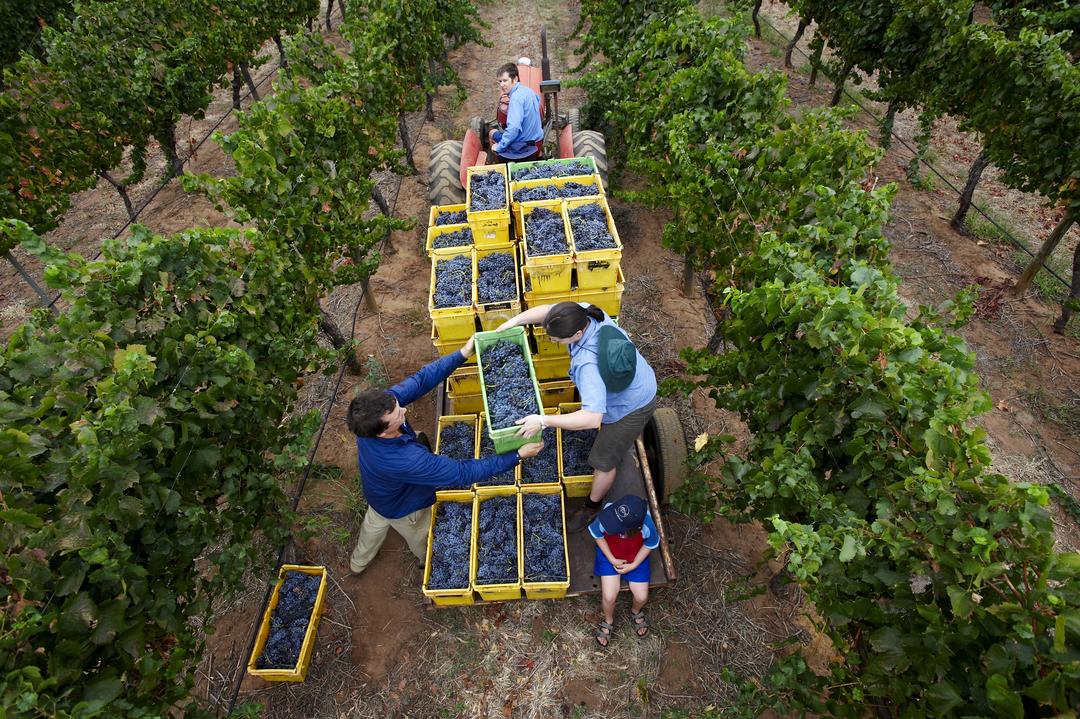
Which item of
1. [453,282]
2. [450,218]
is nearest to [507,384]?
[453,282]

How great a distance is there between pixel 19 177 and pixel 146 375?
21.5ft

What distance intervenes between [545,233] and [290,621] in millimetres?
3895

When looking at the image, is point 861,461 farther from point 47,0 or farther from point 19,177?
point 47,0

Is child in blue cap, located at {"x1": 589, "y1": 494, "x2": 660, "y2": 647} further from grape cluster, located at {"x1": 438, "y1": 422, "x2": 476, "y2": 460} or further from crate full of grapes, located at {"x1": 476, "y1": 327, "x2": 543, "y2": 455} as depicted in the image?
grape cluster, located at {"x1": 438, "y1": 422, "x2": 476, "y2": 460}

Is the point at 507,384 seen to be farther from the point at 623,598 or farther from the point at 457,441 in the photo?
the point at 623,598

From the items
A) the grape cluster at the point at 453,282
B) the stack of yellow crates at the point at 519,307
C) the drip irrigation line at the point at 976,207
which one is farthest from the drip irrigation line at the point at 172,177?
the drip irrigation line at the point at 976,207

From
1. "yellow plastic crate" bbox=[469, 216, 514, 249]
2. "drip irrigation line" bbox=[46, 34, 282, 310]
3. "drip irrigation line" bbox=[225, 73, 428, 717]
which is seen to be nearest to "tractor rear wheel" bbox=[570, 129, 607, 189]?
"yellow plastic crate" bbox=[469, 216, 514, 249]

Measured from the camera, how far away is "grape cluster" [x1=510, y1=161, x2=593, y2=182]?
5.80 m

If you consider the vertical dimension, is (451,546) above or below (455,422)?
below

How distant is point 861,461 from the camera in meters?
2.90

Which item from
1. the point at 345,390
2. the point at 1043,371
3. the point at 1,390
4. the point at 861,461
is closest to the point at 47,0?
the point at 345,390

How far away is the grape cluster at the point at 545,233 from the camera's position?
15.8 feet

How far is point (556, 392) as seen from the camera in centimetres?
534

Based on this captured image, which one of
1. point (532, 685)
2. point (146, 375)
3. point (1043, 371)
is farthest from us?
point (1043, 371)
